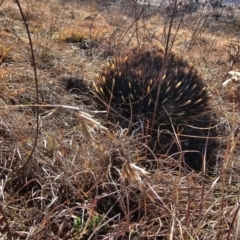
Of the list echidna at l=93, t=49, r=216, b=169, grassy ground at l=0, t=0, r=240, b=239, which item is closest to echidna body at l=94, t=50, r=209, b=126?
echidna at l=93, t=49, r=216, b=169

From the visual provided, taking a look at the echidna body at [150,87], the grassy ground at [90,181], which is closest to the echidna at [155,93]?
the echidna body at [150,87]

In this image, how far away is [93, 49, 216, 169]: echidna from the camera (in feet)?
9.16

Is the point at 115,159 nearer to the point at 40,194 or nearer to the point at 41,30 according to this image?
the point at 40,194

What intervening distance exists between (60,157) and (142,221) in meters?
0.47

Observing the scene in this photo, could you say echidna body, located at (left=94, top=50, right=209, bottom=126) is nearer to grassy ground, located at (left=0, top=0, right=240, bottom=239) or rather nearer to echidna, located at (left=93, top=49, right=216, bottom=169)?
echidna, located at (left=93, top=49, right=216, bottom=169)

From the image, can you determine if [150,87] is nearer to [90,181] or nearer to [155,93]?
[155,93]

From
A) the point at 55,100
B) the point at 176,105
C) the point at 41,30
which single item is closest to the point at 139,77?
the point at 176,105

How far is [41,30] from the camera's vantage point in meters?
4.67

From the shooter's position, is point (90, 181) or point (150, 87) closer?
point (90, 181)

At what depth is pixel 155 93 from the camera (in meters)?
2.81

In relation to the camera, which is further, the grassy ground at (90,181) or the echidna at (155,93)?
the echidna at (155,93)

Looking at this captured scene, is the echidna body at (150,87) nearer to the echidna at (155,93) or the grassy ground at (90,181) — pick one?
the echidna at (155,93)

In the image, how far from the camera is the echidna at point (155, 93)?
279 cm

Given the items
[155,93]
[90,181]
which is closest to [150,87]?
[155,93]
